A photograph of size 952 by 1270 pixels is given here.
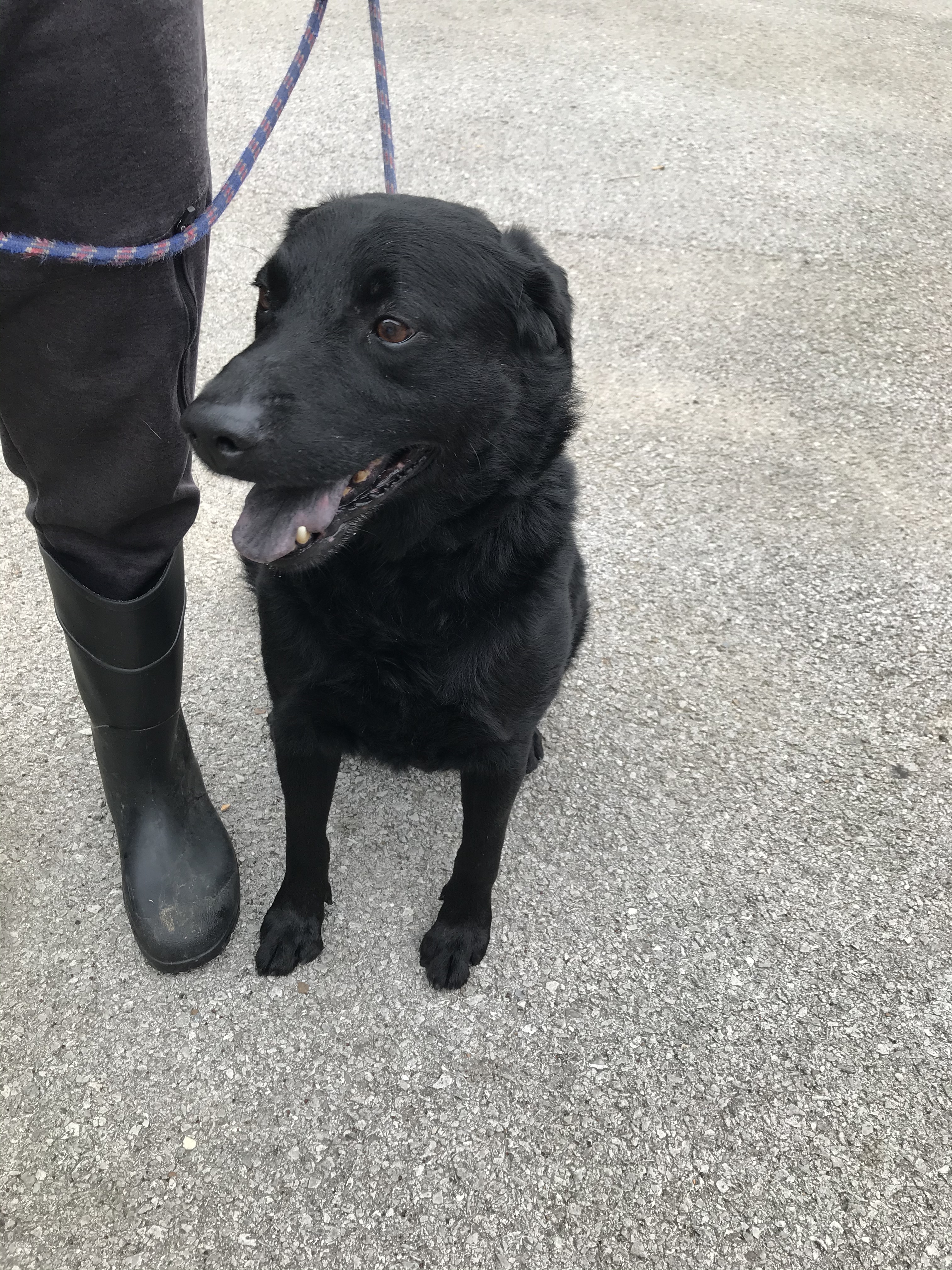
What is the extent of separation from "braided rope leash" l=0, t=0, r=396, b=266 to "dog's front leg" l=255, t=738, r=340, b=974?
2.69 ft

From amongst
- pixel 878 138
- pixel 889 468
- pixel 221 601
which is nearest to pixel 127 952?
pixel 221 601

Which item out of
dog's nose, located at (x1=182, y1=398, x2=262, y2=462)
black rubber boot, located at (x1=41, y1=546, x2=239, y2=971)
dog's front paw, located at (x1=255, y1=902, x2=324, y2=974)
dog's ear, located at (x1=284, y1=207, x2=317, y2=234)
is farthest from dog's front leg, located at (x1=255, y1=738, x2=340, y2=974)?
dog's ear, located at (x1=284, y1=207, x2=317, y2=234)

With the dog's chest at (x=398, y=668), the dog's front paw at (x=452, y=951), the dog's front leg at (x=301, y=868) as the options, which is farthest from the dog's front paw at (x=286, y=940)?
the dog's chest at (x=398, y=668)

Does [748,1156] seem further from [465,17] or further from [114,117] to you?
[465,17]

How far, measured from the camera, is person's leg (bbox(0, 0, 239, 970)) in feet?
3.91

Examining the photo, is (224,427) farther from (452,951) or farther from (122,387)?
(452,951)

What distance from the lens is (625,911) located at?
76.7 inches

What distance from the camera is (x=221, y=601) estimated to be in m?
2.59

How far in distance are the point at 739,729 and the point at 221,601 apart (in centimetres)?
137

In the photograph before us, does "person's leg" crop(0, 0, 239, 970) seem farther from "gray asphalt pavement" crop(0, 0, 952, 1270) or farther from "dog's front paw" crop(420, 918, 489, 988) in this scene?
"dog's front paw" crop(420, 918, 489, 988)

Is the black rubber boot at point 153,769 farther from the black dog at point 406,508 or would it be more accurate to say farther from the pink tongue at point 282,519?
the pink tongue at point 282,519

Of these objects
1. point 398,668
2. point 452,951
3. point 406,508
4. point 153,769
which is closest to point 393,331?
point 406,508

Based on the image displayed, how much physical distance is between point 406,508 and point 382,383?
21 cm

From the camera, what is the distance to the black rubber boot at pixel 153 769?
172 cm
